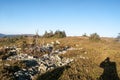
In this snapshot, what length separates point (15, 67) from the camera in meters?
22.0

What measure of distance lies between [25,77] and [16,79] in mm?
1251

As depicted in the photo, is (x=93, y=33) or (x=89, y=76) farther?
(x=93, y=33)

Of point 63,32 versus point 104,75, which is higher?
point 63,32

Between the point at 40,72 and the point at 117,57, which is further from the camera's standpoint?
the point at 117,57

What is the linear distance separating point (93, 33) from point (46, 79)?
52.9 metres

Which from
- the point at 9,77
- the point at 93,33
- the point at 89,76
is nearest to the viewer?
the point at 9,77

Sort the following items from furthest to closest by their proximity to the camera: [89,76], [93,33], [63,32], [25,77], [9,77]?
[63,32] < [93,33] < [89,76] < [25,77] < [9,77]

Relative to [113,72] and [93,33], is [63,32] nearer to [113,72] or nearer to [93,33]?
[93,33]

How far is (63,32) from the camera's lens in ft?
242

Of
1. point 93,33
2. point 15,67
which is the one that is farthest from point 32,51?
point 93,33

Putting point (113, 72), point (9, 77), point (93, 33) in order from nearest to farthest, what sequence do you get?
point (9, 77)
point (113, 72)
point (93, 33)

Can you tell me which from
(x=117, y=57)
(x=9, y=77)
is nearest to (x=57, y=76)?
(x=9, y=77)

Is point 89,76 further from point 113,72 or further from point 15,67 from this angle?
point 15,67

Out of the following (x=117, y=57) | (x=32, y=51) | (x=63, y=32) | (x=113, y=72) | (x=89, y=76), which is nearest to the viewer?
(x=89, y=76)
